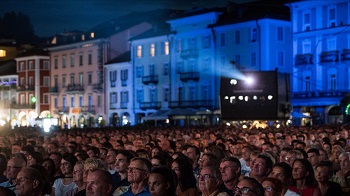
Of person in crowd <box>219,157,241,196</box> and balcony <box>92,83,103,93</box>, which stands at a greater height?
balcony <box>92,83,103,93</box>

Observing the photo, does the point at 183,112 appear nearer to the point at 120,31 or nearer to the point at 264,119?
the point at 120,31

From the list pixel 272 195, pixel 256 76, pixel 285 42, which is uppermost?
pixel 285 42

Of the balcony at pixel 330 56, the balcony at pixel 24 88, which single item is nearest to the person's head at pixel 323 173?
the balcony at pixel 330 56

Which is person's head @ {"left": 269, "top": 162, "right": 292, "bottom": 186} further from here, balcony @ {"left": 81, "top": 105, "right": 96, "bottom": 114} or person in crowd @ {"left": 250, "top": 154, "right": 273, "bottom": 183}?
balcony @ {"left": 81, "top": 105, "right": 96, "bottom": 114}

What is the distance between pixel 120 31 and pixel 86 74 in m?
8.16

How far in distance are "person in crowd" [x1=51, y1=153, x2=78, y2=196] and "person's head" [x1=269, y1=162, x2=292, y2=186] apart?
2820mm

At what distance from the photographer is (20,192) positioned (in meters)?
7.89

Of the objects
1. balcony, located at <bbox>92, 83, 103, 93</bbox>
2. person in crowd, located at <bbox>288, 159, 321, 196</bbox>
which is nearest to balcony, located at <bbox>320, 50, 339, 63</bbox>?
balcony, located at <bbox>92, 83, 103, 93</bbox>

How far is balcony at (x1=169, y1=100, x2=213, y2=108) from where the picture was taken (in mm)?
68812

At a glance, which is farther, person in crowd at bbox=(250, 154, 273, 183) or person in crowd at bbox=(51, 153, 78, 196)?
person in crowd at bbox=(51, 153, 78, 196)

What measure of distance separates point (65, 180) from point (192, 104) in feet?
197

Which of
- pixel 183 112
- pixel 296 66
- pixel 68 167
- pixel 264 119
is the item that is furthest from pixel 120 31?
pixel 68 167

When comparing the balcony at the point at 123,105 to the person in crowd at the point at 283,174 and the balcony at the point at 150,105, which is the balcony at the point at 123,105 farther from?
the person in crowd at the point at 283,174

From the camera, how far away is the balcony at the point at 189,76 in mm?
70562
